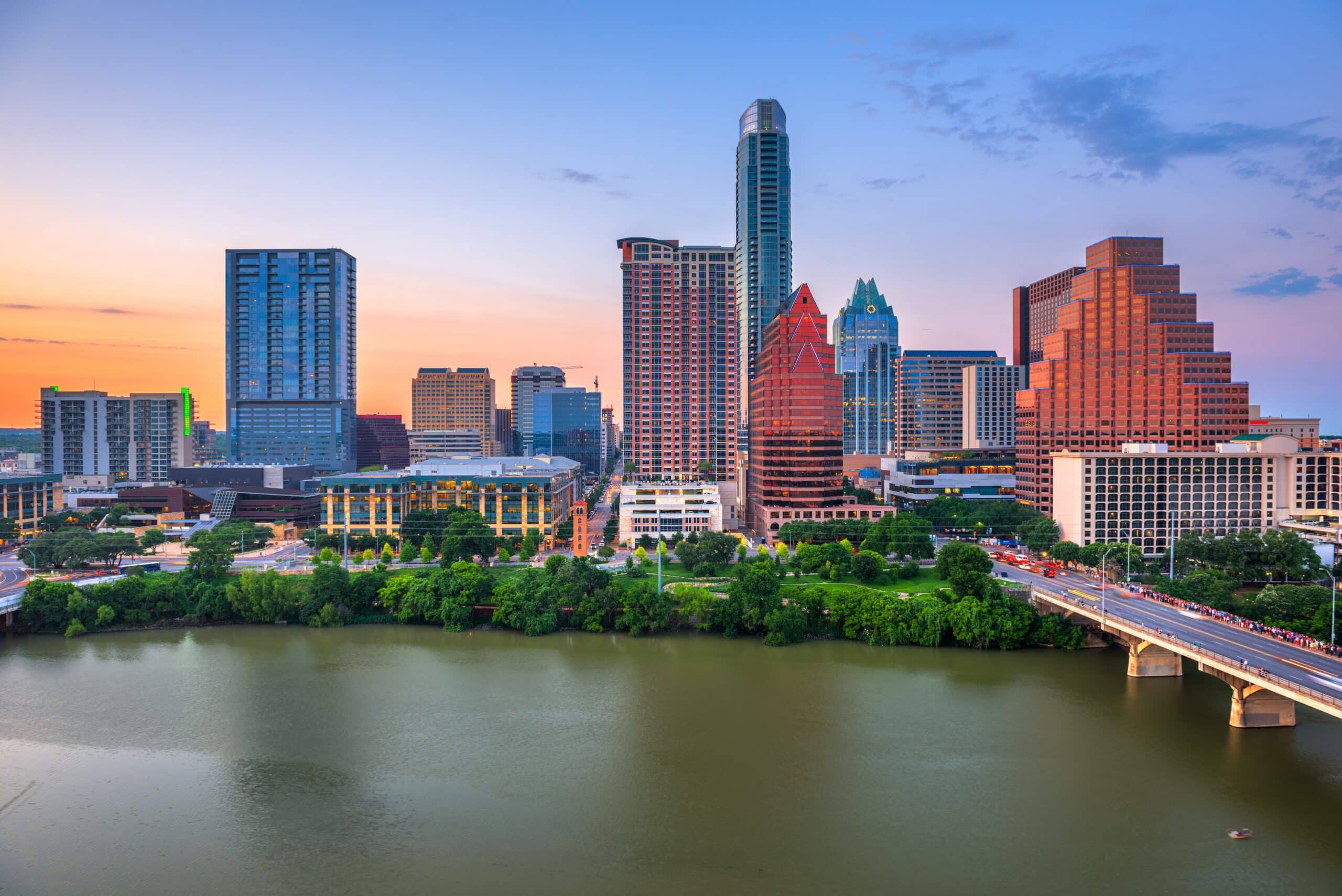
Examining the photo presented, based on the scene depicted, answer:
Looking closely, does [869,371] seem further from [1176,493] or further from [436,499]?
[436,499]

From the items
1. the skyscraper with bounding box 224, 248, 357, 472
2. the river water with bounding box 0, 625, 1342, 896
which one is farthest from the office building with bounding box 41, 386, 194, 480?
the river water with bounding box 0, 625, 1342, 896

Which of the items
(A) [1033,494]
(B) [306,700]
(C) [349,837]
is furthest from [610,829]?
(A) [1033,494]

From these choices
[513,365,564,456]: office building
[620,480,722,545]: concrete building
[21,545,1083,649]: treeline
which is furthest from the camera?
[513,365,564,456]: office building

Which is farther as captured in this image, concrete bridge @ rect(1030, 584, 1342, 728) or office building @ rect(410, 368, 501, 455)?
office building @ rect(410, 368, 501, 455)

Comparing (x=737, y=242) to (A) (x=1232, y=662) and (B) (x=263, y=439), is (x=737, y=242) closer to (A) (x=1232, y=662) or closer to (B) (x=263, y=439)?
(B) (x=263, y=439)

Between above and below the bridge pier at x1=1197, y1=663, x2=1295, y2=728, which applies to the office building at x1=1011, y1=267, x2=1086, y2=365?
above

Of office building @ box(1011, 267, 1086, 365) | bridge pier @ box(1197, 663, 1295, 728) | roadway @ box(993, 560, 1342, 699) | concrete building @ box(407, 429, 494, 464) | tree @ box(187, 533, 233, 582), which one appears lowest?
bridge pier @ box(1197, 663, 1295, 728)

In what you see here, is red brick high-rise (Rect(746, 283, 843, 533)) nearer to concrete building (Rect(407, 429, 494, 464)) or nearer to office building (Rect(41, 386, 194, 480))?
office building (Rect(41, 386, 194, 480))

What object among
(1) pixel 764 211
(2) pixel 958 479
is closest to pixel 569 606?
(2) pixel 958 479
